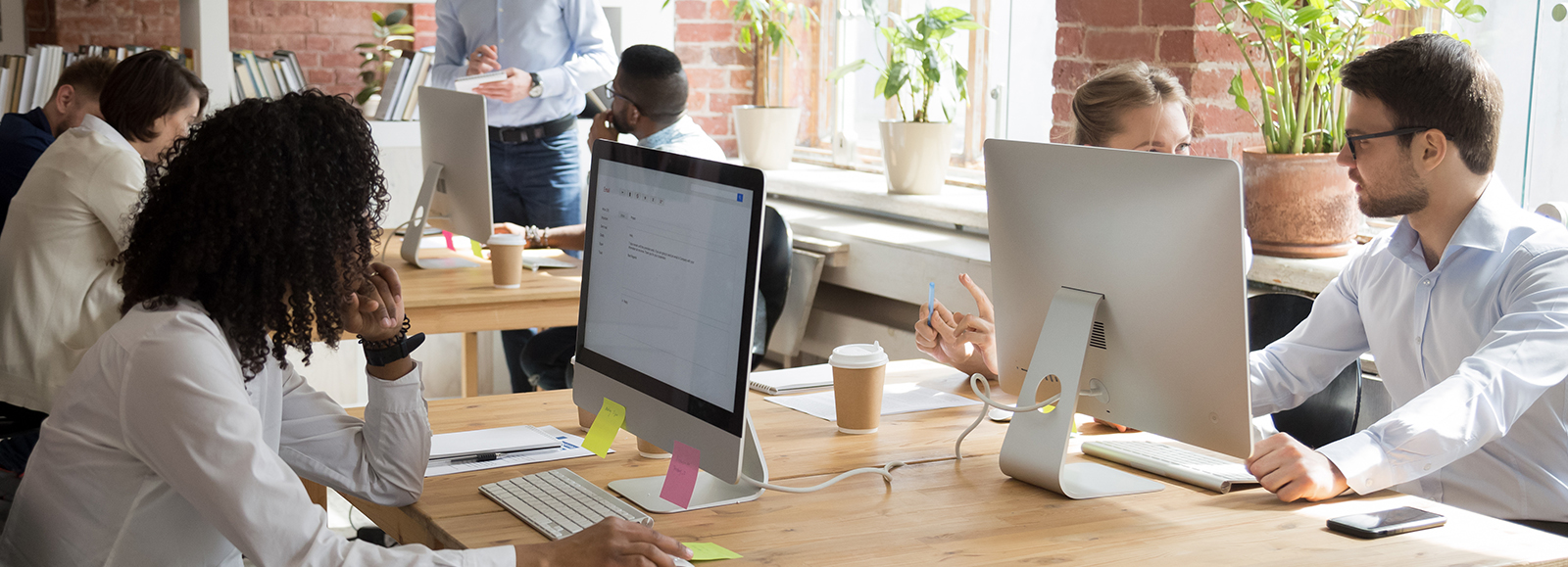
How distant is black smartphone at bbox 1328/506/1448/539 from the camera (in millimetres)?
1332

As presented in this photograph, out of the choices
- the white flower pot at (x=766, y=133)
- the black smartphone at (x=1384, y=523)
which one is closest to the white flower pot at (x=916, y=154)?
the white flower pot at (x=766, y=133)

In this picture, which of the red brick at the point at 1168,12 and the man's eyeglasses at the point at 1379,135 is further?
the red brick at the point at 1168,12

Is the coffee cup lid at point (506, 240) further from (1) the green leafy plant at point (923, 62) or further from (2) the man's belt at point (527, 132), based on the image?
(1) the green leafy plant at point (923, 62)

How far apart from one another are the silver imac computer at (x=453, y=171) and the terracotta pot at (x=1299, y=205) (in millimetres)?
1698

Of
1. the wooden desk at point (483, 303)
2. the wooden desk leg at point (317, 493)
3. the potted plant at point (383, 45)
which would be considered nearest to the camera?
the wooden desk leg at point (317, 493)

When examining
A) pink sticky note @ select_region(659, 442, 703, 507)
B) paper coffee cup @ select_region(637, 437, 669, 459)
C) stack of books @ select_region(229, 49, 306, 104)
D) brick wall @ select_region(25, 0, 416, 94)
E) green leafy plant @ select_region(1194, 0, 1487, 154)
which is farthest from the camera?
brick wall @ select_region(25, 0, 416, 94)

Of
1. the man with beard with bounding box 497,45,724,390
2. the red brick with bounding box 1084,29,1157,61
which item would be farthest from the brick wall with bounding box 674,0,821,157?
the red brick with bounding box 1084,29,1157,61

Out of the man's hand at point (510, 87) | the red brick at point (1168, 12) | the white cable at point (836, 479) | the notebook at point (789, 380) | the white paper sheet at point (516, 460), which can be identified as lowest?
the white paper sheet at point (516, 460)

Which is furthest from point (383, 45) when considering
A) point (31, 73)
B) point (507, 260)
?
point (507, 260)

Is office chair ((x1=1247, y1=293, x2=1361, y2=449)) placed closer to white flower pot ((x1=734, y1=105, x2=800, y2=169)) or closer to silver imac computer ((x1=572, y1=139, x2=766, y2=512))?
silver imac computer ((x1=572, y1=139, x2=766, y2=512))

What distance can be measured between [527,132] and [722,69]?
46.0 inches

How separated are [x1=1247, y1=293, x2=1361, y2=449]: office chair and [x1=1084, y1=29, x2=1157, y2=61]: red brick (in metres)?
0.89

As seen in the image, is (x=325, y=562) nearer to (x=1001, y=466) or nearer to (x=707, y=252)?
(x=707, y=252)

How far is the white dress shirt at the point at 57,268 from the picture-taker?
2424 millimetres
